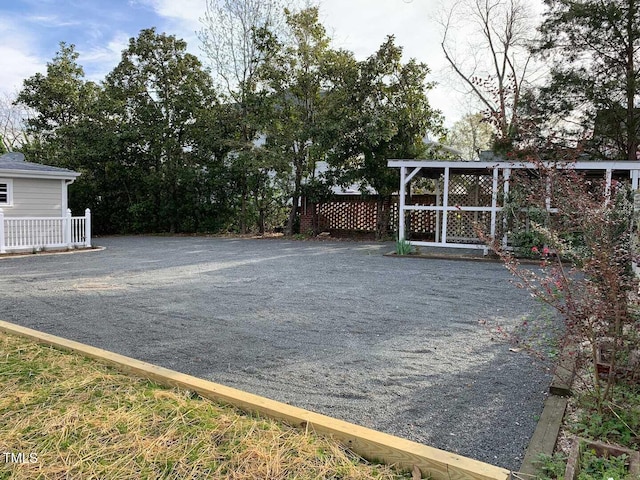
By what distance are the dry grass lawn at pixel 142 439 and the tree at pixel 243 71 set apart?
12835mm

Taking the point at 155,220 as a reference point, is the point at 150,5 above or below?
above

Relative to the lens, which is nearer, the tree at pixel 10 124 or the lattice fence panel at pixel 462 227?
the lattice fence panel at pixel 462 227

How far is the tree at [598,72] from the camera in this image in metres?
12.8

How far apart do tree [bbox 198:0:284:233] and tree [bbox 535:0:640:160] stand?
8.95m

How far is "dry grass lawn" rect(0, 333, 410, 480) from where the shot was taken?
188cm

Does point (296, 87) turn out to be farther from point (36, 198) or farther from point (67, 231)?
point (36, 198)

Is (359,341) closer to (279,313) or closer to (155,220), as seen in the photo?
(279,313)

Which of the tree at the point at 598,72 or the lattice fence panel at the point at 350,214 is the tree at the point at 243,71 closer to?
the lattice fence panel at the point at 350,214

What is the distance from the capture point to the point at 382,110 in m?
13.3

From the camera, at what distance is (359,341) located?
3.80 metres

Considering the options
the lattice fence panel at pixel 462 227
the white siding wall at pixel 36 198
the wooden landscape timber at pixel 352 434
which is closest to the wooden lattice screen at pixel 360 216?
the lattice fence panel at pixel 462 227

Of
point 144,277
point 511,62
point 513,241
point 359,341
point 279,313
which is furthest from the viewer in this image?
point 511,62

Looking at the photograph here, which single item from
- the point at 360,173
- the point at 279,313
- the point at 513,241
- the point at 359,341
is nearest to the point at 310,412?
the point at 359,341

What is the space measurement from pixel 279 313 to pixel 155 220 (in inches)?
558
